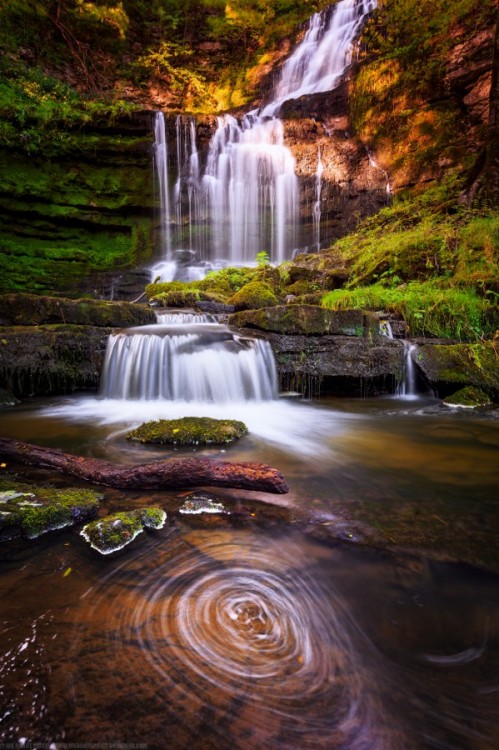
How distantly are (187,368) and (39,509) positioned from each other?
14.2 ft

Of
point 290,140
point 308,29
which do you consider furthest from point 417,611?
point 308,29

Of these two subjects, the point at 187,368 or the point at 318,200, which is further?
the point at 318,200

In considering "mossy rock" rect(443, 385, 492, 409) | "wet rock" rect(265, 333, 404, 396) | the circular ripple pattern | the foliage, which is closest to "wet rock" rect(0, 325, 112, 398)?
"wet rock" rect(265, 333, 404, 396)

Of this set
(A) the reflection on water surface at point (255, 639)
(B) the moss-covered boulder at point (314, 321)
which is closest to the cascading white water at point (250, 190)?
(B) the moss-covered boulder at point (314, 321)

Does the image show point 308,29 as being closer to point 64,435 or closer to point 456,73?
point 456,73

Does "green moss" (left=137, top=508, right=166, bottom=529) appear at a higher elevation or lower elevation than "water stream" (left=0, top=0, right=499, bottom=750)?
higher

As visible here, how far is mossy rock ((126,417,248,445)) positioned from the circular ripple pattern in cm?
181

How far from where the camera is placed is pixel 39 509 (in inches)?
75.4

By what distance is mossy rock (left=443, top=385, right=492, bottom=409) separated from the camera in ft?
18.3

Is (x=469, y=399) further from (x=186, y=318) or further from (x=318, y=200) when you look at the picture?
(x=318, y=200)

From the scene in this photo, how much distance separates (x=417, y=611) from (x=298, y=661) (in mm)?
548

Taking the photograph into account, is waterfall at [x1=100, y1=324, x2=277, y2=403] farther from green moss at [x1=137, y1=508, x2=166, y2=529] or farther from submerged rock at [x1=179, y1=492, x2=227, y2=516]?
green moss at [x1=137, y1=508, x2=166, y2=529]

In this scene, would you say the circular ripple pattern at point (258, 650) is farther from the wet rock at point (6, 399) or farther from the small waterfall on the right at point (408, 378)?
the small waterfall on the right at point (408, 378)

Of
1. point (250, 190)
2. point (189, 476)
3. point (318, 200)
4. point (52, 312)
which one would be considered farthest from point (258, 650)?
point (250, 190)
